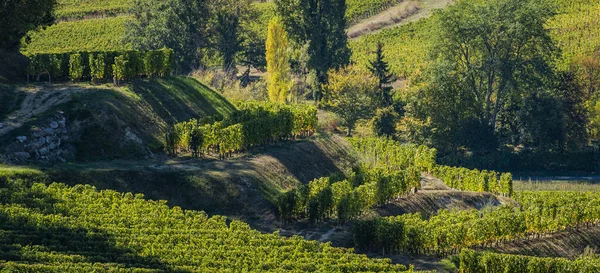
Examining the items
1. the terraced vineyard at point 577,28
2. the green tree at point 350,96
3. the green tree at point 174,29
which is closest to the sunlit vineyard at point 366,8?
the terraced vineyard at point 577,28

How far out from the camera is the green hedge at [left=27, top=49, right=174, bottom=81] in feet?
206

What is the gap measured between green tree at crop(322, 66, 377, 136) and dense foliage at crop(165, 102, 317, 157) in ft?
71.4

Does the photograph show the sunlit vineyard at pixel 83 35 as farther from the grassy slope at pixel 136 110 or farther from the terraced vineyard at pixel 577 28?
the terraced vineyard at pixel 577 28

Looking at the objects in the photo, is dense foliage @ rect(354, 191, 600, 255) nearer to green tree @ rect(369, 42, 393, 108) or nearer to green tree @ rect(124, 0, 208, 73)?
green tree @ rect(369, 42, 393, 108)

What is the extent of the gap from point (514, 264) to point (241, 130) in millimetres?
21428

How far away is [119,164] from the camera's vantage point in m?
54.8

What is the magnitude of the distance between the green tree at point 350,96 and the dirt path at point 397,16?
1263 inches

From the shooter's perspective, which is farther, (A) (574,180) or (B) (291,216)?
(A) (574,180)

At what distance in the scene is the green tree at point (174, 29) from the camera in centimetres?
9788

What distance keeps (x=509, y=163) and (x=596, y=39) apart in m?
29.4

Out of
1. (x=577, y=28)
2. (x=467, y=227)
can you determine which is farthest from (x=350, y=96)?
(x=467, y=227)

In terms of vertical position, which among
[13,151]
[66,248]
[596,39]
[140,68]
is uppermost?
[596,39]

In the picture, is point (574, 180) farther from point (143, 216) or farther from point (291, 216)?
point (143, 216)

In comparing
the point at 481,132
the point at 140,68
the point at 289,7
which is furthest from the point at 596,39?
the point at 140,68
